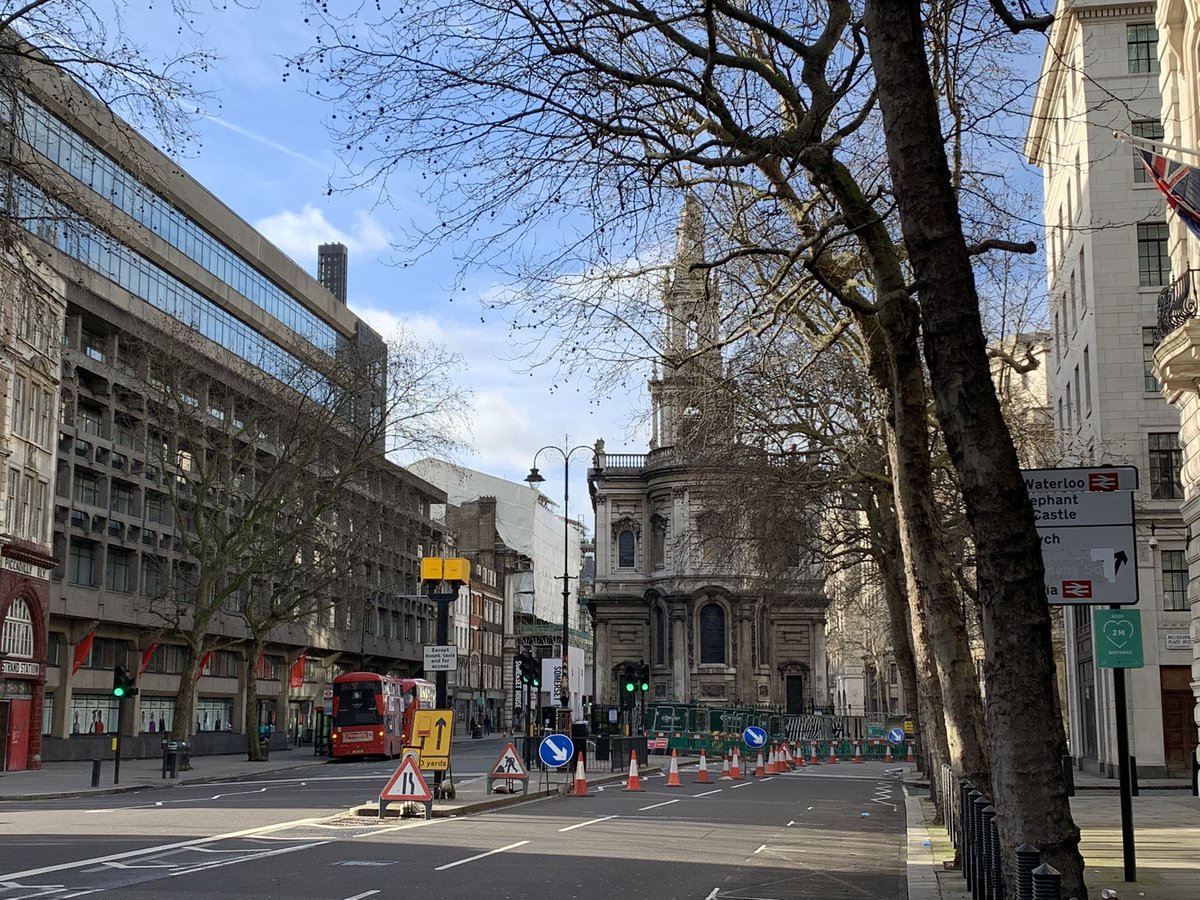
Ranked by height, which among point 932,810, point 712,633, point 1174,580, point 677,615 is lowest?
point 932,810

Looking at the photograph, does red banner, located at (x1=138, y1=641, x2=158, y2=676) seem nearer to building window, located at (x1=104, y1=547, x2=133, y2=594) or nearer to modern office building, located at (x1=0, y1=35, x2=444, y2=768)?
modern office building, located at (x1=0, y1=35, x2=444, y2=768)

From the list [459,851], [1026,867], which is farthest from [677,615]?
[1026,867]

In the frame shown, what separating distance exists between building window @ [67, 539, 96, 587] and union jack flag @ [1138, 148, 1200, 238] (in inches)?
1616

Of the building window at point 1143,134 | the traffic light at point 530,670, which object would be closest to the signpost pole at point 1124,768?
the traffic light at point 530,670

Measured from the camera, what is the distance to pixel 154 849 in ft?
55.2

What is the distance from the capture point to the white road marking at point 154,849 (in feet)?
46.4

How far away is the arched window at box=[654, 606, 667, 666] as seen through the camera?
3565 inches

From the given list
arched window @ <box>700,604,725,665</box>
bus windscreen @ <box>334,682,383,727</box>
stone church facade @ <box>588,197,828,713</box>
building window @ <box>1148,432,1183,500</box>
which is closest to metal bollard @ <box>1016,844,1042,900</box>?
building window @ <box>1148,432,1183,500</box>

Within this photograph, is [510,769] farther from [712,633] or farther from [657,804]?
[712,633]

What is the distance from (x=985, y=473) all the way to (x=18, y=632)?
4107cm

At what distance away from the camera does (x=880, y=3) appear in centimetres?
888

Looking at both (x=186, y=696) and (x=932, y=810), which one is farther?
(x=186, y=696)

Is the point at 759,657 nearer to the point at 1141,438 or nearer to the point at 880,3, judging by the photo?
the point at 1141,438

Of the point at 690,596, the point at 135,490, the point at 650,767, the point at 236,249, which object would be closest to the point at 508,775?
the point at 650,767
